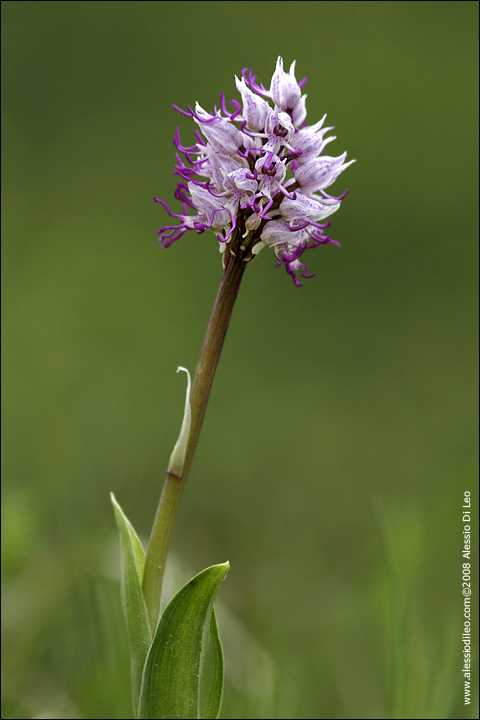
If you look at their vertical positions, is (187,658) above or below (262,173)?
below

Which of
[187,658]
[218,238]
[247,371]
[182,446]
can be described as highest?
[247,371]

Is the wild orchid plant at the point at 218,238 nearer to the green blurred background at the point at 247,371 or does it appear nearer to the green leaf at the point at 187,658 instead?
the green leaf at the point at 187,658

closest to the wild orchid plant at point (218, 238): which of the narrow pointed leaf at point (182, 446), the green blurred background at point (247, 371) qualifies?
the narrow pointed leaf at point (182, 446)

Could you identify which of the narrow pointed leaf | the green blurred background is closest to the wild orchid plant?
the narrow pointed leaf

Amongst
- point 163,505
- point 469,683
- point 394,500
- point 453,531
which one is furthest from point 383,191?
point 163,505

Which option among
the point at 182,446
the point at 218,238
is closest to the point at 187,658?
the point at 182,446

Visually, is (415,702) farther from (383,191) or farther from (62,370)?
(383,191)

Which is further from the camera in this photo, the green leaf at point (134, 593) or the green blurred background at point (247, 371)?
the green blurred background at point (247, 371)

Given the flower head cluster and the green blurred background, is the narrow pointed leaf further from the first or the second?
the green blurred background

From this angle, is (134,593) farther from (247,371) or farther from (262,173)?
(247,371)
